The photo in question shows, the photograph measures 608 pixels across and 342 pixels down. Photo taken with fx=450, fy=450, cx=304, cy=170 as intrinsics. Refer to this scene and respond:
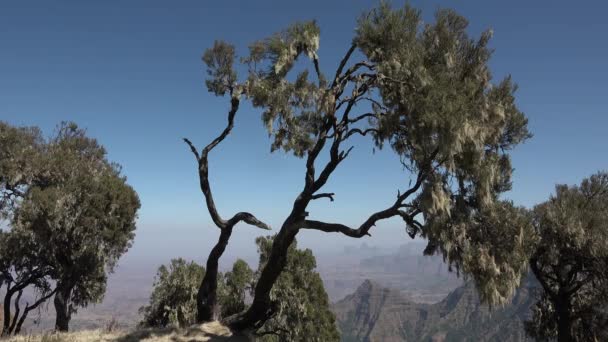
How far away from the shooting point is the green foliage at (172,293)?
1346 inches

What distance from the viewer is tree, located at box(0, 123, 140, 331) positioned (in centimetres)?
2592

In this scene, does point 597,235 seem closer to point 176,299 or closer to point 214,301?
point 214,301

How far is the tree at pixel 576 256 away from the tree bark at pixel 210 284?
1457 cm

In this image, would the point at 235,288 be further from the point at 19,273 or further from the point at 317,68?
the point at 317,68

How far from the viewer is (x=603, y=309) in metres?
24.9

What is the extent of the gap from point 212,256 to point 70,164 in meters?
15.9

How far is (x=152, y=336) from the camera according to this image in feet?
52.1

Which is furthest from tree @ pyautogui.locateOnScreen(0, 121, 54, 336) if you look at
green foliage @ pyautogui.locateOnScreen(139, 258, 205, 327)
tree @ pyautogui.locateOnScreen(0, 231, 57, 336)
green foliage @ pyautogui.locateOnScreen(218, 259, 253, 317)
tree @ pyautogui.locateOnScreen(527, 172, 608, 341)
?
tree @ pyautogui.locateOnScreen(527, 172, 608, 341)

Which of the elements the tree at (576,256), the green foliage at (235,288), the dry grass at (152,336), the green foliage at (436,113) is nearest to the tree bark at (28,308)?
the green foliage at (235,288)

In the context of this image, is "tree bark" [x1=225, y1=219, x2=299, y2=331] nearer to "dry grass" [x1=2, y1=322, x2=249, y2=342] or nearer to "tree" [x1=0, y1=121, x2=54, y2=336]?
"dry grass" [x1=2, y1=322, x2=249, y2=342]

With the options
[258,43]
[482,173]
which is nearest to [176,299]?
[258,43]

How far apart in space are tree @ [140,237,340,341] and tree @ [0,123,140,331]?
6.24 m

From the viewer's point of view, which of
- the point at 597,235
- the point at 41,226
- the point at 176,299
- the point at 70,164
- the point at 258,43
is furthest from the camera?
the point at 176,299

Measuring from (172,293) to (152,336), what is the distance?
2006cm
